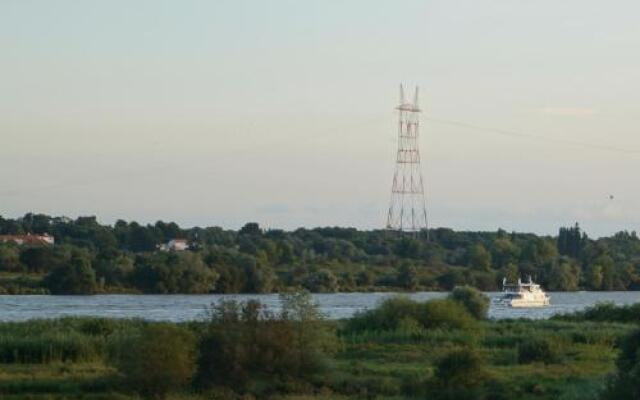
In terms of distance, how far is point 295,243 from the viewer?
536 feet

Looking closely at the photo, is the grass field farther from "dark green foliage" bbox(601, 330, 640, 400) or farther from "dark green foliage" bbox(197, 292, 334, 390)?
"dark green foliage" bbox(601, 330, 640, 400)

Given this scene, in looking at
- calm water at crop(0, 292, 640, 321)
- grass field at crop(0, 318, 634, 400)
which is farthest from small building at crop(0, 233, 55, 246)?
grass field at crop(0, 318, 634, 400)

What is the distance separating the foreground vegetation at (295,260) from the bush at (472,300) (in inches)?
1673

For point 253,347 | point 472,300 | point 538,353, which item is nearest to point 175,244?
point 472,300

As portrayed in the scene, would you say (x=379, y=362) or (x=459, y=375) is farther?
(x=379, y=362)

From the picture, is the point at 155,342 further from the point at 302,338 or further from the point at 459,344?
the point at 459,344

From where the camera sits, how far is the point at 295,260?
143 metres

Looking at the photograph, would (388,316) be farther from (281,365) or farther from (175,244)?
(175,244)

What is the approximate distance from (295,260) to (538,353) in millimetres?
95943

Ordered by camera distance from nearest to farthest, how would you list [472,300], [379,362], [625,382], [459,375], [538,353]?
[625,382] < [459,375] < [379,362] < [538,353] < [472,300]

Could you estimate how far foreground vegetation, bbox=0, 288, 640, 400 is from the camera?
37375mm

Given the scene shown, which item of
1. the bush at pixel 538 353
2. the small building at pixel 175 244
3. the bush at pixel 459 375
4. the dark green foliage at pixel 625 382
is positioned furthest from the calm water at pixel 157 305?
the dark green foliage at pixel 625 382

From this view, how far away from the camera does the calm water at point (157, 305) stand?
277ft

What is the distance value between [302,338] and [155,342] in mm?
5522
